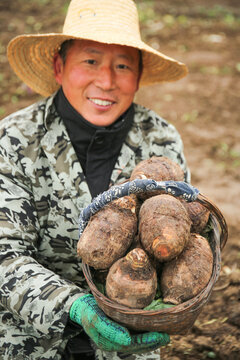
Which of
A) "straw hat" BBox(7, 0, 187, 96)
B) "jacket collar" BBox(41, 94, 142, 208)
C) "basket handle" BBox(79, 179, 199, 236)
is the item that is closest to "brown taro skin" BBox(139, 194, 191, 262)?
"basket handle" BBox(79, 179, 199, 236)

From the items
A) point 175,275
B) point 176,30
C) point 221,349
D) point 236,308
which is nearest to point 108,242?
point 175,275

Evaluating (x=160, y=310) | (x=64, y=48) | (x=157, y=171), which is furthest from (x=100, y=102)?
(x=160, y=310)

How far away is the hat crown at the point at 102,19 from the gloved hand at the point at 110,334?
1.32m

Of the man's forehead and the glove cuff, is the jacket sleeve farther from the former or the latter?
the man's forehead

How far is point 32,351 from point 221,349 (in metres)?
1.19

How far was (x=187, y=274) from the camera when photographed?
5.36ft

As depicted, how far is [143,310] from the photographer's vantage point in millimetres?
1527

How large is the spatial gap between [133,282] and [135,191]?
1.15 feet

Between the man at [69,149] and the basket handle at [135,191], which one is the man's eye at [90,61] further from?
the basket handle at [135,191]

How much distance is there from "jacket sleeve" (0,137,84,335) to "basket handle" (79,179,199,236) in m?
0.29

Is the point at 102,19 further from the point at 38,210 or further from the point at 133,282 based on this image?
the point at 133,282

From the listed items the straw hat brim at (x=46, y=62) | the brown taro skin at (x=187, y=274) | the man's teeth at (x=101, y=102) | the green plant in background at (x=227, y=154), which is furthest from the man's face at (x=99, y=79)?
the green plant in background at (x=227, y=154)

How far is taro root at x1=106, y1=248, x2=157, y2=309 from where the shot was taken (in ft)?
5.18

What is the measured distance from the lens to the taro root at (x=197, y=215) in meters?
1.86
